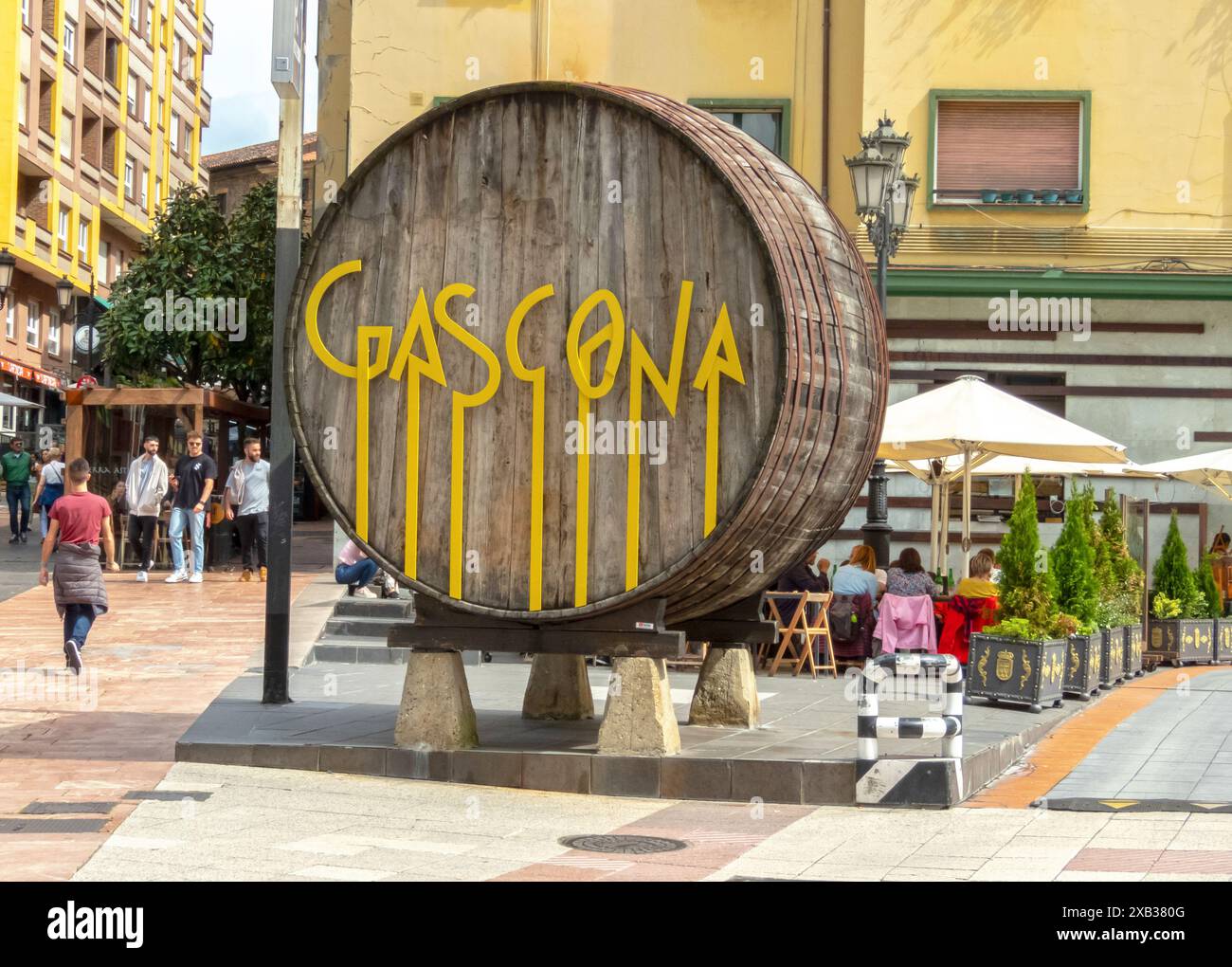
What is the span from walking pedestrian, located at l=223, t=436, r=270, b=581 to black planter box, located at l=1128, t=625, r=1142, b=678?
955cm

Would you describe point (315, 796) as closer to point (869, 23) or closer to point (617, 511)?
point (617, 511)

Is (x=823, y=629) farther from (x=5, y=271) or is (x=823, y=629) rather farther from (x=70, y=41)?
(x=70, y=41)

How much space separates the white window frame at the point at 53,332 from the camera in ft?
177

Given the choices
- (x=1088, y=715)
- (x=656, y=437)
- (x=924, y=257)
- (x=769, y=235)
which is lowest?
(x=1088, y=715)

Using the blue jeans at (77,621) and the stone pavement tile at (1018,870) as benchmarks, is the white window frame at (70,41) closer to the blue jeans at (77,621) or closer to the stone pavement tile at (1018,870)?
the blue jeans at (77,621)

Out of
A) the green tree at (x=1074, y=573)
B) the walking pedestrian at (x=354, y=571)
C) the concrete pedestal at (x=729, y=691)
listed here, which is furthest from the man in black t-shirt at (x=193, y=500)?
the concrete pedestal at (x=729, y=691)

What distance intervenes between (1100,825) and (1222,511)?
52.3ft

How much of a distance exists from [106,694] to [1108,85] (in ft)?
52.4

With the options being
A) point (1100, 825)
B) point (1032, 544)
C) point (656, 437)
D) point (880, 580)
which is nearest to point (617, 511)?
point (656, 437)

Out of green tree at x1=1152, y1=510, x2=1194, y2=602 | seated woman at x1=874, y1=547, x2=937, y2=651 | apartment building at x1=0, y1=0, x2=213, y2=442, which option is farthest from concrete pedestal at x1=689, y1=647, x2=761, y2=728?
apartment building at x1=0, y1=0, x2=213, y2=442

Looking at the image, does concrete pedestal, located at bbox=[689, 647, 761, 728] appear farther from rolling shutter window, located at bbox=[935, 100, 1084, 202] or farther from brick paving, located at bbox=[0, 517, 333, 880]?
rolling shutter window, located at bbox=[935, 100, 1084, 202]

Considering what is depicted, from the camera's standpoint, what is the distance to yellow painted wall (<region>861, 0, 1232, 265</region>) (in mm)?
22688

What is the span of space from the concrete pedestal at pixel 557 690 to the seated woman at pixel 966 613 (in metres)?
4.51

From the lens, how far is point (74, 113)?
54.2 metres
